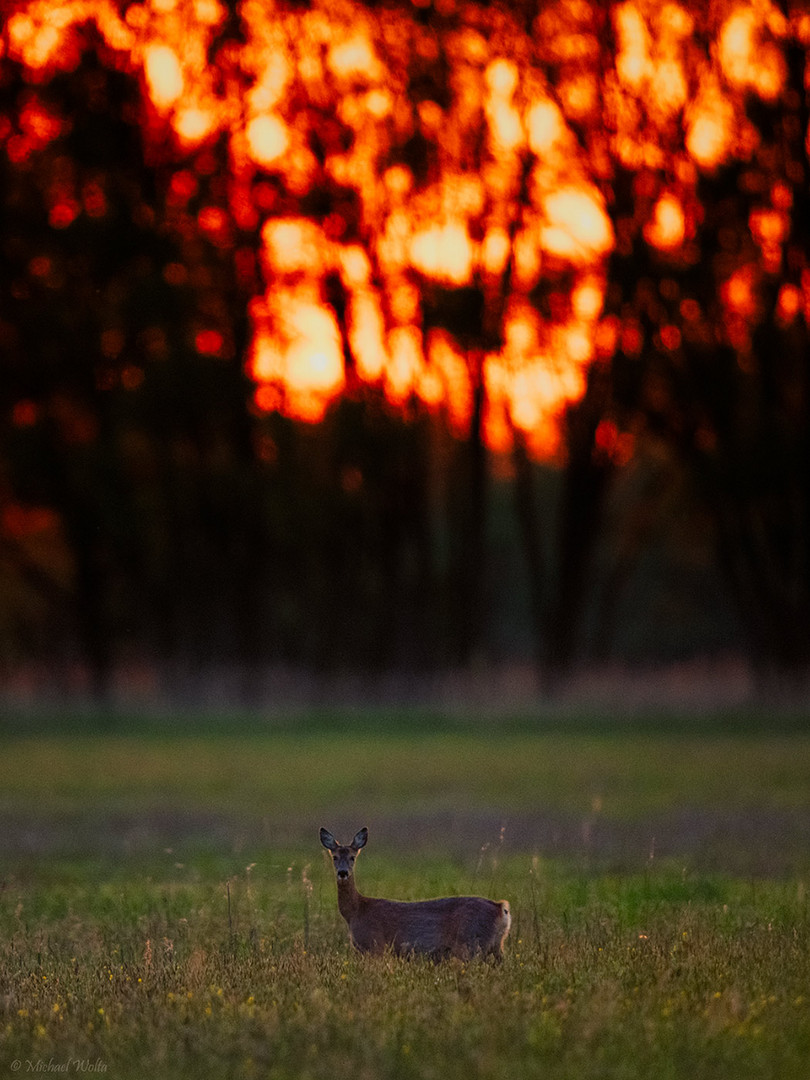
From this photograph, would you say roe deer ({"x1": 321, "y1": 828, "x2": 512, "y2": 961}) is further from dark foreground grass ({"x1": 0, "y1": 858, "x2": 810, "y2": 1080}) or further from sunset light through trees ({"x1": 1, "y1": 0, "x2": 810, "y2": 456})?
sunset light through trees ({"x1": 1, "y1": 0, "x2": 810, "y2": 456})

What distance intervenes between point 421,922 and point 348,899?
0.61 metres

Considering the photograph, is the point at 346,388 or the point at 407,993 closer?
the point at 407,993

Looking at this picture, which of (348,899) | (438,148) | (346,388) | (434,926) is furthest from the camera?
(346,388)

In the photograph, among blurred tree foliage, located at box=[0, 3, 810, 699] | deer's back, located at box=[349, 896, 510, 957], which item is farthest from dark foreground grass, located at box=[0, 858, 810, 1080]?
blurred tree foliage, located at box=[0, 3, 810, 699]

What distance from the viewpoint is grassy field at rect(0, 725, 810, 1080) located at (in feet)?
28.6

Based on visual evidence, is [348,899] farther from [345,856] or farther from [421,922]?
[421,922]

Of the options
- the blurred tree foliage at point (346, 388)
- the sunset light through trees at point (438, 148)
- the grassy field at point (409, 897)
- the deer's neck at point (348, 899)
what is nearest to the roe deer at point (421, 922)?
the deer's neck at point (348, 899)

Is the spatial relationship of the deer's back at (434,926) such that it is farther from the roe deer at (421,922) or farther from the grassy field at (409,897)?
the grassy field at (409,897)

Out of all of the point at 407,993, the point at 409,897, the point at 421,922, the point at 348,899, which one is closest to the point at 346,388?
the point at 409,897

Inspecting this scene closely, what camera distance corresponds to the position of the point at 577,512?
45.6 m

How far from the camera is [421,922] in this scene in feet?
35.2

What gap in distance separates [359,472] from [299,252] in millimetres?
5940

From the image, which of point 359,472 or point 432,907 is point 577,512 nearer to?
point 359,472

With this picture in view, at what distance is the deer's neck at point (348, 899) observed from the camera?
36.4ft
